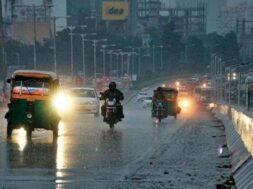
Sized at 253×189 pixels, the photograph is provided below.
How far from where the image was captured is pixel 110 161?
2120 cm

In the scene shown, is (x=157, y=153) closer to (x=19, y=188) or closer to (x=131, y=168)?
(x=131, y=168)

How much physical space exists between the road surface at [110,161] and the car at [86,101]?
1738 centimetres

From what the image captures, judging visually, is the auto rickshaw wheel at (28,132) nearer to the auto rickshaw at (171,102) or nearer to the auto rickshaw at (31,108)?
the auto rickshaw at (31,108)

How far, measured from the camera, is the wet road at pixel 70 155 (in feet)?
58.5

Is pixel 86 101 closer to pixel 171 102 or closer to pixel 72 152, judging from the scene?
pixel 171 102

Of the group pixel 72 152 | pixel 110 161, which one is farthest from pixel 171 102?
pixel 110 161

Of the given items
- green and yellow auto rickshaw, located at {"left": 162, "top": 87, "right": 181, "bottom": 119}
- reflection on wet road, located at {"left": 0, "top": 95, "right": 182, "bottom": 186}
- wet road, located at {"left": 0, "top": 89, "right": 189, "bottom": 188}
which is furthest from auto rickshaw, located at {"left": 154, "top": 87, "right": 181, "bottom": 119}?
wet road, located at {"left": 0, "top": 89, "right": 189, "bottom": 188}

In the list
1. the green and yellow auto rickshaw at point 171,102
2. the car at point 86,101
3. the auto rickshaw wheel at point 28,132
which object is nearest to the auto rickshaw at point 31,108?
the auto rickshaw wheel at point 28,132

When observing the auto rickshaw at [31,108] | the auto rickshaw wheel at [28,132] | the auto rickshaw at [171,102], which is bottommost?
the auto rickshaw at [171,102]

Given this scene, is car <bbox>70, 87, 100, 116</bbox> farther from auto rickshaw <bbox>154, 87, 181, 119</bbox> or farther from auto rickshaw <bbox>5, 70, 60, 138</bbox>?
auto rickshaw <bbox>5, 70, 60, 138</bbox>

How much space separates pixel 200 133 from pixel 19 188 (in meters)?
18.1

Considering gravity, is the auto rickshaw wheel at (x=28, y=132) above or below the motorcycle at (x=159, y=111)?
above

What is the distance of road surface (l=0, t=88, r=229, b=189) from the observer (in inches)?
680

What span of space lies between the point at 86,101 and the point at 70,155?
27447 mm
